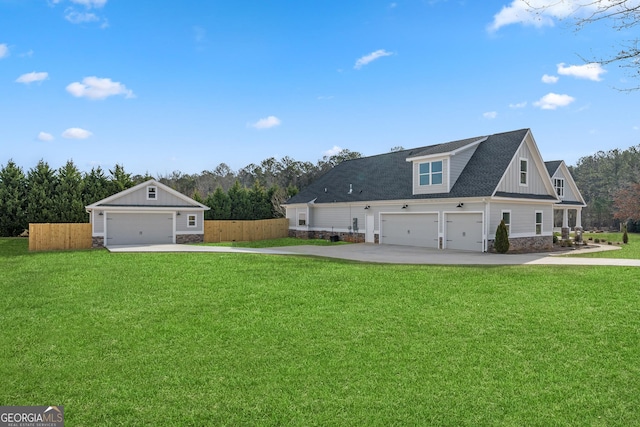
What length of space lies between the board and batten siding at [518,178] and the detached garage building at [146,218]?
2037cm

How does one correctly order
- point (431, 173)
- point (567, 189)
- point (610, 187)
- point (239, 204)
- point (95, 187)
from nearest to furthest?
point (431, 173) → point (567, 189) → point (95, 187) → point (239, 204) → point (610, 187)

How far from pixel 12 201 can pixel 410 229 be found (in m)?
31.5

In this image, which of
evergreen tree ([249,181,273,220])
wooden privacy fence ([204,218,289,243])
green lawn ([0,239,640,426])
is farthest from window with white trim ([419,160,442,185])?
evergreen tree ([249,181,273,220])

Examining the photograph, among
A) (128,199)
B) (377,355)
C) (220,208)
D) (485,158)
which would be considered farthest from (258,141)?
(377,355)

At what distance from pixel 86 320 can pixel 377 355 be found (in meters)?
5.79

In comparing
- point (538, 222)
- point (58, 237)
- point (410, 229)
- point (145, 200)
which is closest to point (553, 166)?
point (538, 222)

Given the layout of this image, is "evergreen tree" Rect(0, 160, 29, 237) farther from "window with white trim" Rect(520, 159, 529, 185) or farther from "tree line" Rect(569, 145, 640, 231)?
"tree line" Rect(569, 145, 640, 231)

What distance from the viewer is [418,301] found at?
895 cm

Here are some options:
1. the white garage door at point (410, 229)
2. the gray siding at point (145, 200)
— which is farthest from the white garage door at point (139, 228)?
the white garage door at point (410, 229)

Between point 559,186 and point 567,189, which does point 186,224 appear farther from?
point 567,189

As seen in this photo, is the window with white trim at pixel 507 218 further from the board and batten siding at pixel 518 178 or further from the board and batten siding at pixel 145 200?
the board and batten siding at pixel 145 200

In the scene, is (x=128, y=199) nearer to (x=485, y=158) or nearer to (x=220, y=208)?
(x=220, y=208)

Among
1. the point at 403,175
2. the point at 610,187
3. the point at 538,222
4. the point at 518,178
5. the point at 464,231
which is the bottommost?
the point at 464,231

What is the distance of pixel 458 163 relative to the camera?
22.8 m
